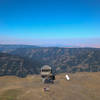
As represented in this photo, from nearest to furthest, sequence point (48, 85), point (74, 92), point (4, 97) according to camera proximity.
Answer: point (4, 97), point (74, 92), point (48, 85)

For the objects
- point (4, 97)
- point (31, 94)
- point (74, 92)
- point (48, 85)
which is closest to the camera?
point (4, 97)

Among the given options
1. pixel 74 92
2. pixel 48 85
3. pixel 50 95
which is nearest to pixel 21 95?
pixel 50 95

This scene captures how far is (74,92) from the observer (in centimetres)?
5478

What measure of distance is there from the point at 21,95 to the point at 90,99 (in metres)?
29.0

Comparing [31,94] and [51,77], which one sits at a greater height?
[51,77]

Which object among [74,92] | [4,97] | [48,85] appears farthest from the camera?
[48,85]

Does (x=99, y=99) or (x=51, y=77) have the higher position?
(x=51, y=77)

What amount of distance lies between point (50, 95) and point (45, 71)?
16.5 m

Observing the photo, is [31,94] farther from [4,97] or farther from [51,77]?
[51,77]

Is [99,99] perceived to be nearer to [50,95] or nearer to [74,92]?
[74,92]

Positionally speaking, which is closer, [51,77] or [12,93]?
[12,93]

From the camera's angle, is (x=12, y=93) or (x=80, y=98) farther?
(x=12, y=93)

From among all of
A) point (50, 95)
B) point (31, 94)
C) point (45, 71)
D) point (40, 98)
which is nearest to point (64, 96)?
point (50, 95)

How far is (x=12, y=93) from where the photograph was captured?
51.6m
